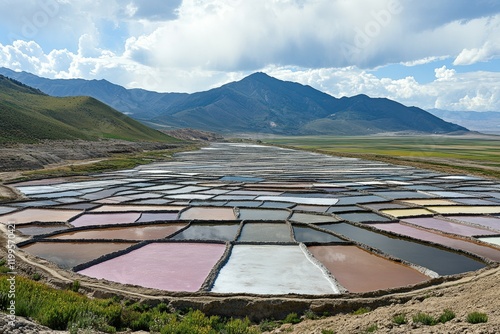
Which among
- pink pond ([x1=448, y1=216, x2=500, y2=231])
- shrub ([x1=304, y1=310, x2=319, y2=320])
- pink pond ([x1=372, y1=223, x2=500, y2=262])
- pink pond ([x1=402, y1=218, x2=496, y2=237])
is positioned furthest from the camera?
pink pond ([x1=448, y1=216, x2=500, y2=231])

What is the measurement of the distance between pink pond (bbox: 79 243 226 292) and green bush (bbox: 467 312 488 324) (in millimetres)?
7415

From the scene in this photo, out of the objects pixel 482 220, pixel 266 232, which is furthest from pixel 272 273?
pixel 482 220

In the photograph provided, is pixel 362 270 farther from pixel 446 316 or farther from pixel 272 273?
pixel 446 316

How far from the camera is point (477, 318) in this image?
25.7 feet

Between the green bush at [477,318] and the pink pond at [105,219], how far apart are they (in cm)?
1757

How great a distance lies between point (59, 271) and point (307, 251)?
939 centimetres

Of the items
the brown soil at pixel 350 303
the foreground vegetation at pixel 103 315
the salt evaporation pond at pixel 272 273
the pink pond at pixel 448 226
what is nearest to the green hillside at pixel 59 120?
the salt evaporation pond at pixel 272 273

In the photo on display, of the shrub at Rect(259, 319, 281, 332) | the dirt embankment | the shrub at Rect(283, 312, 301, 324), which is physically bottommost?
the shrub at Rect(259, 319, 281, 332)

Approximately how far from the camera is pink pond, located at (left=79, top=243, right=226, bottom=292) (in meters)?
12.4

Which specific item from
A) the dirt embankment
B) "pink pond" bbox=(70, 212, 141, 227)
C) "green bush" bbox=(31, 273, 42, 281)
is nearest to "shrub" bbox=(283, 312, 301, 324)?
"green bush" bbox=(31, 273, 42, 281)

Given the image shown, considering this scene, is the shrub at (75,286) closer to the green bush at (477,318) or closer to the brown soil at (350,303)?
the brown soil at (350,303)

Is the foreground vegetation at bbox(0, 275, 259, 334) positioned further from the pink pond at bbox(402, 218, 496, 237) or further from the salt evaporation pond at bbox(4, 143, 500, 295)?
the pink pond at bbox(402, 218, 496, 237)

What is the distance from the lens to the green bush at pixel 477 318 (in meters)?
7.80

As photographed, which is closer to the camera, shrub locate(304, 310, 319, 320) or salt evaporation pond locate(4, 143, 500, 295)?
shrub locate(304, 310, 319, 320)
